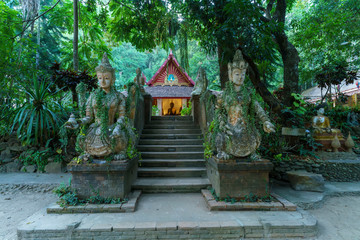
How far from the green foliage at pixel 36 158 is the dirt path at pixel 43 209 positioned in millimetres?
899

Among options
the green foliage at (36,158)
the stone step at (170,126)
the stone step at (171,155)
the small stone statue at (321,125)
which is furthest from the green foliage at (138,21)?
the small stone statue at (321,125)

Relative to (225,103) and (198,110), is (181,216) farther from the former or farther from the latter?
(198,110)

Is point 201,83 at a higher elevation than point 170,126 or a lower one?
higher

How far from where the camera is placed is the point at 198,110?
5.77m

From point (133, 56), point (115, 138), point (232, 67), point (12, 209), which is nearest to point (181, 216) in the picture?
point (115, 138)

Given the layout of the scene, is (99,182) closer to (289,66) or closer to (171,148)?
(171,148)

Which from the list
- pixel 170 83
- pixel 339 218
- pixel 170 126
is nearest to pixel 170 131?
pixel 170 126

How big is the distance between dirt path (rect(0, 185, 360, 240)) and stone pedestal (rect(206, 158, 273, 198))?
98 centimetres

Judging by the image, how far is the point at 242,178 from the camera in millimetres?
3209

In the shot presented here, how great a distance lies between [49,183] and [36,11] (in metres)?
7.40

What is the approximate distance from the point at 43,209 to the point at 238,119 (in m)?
3.47

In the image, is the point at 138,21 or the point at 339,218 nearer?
the point at 339,218

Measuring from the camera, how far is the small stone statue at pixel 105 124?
3.20m

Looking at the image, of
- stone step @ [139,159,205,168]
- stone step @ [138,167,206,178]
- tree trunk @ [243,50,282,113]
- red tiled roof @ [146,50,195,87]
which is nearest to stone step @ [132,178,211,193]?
stone step @ [138,167,206,178]
